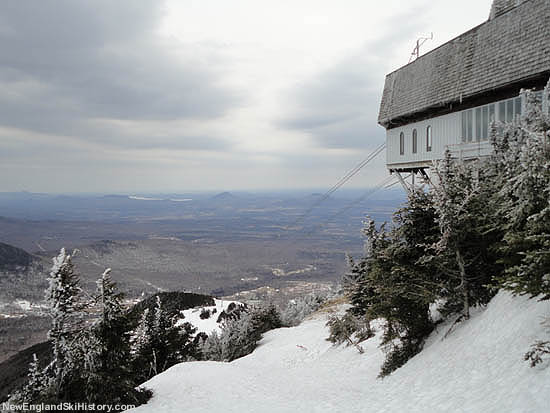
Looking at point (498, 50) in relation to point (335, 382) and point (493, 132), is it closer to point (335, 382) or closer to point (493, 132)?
point (493, 132)

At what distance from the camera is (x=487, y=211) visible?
11281mm

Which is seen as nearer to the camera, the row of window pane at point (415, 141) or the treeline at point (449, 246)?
the treeline at point (449, 246)

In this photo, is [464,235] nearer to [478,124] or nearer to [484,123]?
[484,123]

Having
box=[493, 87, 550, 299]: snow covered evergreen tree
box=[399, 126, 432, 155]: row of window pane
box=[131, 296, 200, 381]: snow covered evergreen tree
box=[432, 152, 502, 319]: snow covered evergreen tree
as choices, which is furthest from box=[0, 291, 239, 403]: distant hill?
box=[493, 87, 550, 299]: snow covered evergreen tree

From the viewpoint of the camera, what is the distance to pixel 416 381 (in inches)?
406

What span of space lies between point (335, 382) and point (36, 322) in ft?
521

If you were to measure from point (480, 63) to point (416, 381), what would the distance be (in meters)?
13.9

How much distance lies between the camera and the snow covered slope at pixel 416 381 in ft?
24.1

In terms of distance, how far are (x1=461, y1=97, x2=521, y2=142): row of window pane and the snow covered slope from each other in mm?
8051

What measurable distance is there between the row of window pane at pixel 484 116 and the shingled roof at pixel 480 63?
0.76 metres

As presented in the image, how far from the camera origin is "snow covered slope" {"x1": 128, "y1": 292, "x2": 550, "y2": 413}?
735 cm

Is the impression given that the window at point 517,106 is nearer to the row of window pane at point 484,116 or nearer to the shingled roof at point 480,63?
the row of window pane at point 484,116

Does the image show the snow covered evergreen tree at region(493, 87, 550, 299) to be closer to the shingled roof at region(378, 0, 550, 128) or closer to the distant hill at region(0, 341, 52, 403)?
the shingled roof at region(378, 0, 550, 128)

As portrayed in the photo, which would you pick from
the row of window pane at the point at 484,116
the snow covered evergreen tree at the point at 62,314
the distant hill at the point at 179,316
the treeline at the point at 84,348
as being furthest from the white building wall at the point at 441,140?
the distant hill at the point at 179,316
